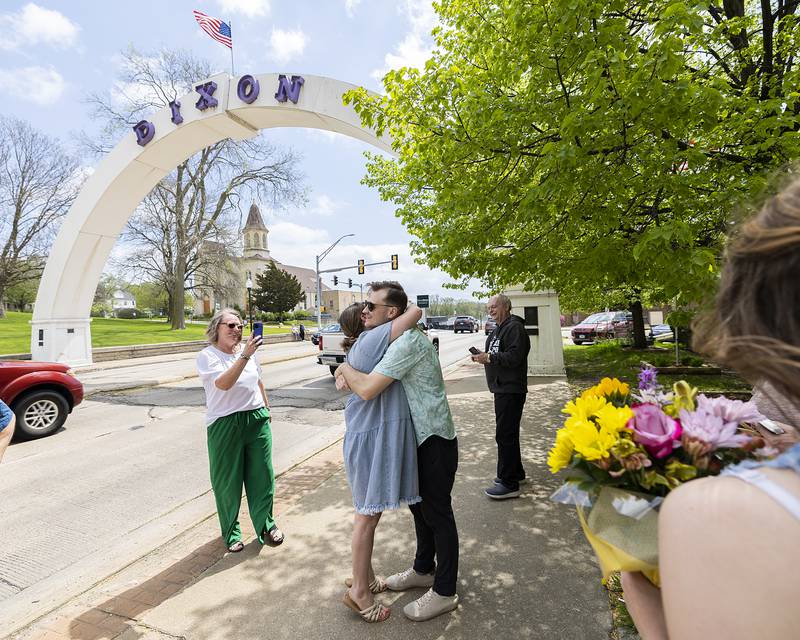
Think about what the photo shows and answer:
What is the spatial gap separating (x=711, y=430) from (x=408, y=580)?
2.36m

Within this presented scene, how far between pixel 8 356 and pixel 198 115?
14290 millimetres

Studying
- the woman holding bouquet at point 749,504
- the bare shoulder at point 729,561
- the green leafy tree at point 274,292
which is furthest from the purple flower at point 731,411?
the green leafy tree at point 274,292

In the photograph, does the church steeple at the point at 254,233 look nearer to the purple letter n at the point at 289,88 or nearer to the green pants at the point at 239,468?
the purple letter n at the point at 289,88

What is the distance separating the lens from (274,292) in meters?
53.9

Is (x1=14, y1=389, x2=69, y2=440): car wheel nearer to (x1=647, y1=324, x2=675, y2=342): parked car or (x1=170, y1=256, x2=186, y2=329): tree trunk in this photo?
(x1=647, y1=324, x2=675, y2=342): parked car

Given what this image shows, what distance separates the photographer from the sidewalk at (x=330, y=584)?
244 centimetres

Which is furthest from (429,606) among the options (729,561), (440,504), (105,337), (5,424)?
(105,337)

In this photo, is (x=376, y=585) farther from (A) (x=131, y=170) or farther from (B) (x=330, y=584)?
(A) (x=131, y=170)

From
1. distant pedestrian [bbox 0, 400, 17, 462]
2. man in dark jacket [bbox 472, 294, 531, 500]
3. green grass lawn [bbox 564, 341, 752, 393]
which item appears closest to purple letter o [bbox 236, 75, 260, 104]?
man in dark jacket [bbox 472, 294, 531, 500]

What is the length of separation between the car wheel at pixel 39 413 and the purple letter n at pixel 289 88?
300 inches

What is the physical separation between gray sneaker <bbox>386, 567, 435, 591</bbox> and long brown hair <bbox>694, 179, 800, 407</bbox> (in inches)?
100

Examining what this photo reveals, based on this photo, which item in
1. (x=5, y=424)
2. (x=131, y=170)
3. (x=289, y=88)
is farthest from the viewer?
(x=131, y=170)

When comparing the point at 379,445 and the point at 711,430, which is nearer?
the point at 711,430

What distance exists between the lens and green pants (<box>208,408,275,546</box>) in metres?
3.29
